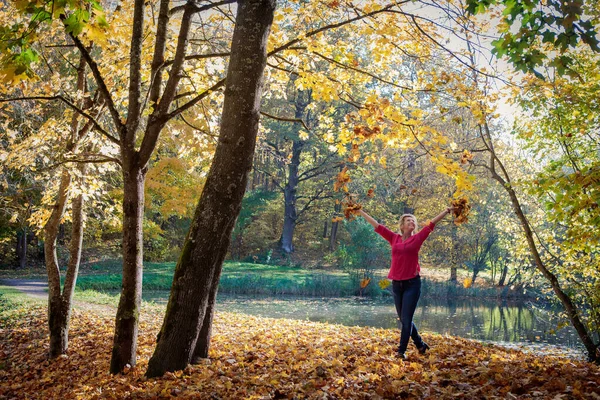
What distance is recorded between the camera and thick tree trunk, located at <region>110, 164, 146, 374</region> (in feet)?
17.0

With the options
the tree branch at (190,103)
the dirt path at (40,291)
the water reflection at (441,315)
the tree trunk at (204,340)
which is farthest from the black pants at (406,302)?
the dirt path at (40,291)

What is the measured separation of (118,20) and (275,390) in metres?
5.40

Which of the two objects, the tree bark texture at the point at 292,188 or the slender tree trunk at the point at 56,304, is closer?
the slender tree trunk at the point at 56,304

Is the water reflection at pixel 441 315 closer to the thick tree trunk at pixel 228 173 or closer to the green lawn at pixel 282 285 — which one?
the green lawn at pixel 282 285

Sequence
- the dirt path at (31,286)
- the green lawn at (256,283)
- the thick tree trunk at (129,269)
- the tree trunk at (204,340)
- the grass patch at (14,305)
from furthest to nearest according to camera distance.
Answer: the green lawn at (256,283) → the dirt path at (31,286) → the grass patch at (14,305) → the thick tree trunk at (129,269) → the tree trunk at (204,340)

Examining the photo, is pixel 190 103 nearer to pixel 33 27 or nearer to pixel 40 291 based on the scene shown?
pixel 33 27

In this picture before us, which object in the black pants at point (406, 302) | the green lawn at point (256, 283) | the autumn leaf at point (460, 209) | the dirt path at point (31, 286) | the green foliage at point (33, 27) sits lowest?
the dirt path at point (31, 286)

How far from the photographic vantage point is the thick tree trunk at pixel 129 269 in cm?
520

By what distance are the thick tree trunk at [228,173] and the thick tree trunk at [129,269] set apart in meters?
1.24

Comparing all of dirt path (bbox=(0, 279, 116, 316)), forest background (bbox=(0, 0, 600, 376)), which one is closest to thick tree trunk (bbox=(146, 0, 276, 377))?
forest background (bbox=(0, 0, 600, 376))

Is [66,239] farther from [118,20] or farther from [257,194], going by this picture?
[118,20]

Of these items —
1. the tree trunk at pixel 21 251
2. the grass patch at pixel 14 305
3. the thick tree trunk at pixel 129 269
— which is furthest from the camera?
the tree trunk at pixel 21 251

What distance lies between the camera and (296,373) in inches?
182

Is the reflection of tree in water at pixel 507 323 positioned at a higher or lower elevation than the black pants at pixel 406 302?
lower
